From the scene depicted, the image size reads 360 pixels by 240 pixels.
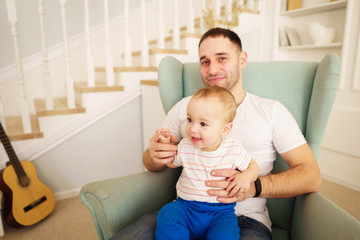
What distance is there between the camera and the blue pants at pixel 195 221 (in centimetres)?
80

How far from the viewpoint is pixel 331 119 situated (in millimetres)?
2396

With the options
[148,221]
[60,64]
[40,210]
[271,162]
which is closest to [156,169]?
[148,221]

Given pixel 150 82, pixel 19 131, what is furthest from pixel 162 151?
pixel 19 131

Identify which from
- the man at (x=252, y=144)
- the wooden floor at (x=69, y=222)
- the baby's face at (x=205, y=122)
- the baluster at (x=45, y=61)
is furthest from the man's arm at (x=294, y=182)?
the baluster at (x=45, y=61)

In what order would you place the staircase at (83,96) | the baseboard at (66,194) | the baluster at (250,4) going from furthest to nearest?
the baluster at (250,4)
the baseboard at (66,194)
the staircase at (83,96)

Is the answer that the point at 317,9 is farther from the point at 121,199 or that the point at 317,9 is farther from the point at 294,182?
the point at 121,199

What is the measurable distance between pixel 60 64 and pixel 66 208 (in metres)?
1.64

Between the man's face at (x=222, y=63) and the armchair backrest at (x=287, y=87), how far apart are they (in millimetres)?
157

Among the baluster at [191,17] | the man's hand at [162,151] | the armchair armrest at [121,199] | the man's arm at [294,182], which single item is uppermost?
the baluster at [191,17]

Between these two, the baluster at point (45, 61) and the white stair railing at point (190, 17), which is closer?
the baluster at point (45, 61)

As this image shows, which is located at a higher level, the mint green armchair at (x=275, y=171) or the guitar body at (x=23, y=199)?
the mint green armchair at (x=275, y=171)

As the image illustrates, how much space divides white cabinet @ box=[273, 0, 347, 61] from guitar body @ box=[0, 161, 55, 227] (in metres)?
2.70

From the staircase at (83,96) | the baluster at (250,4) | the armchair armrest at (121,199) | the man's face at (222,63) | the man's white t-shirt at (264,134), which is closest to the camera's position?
the armchair armrest at (121,199)

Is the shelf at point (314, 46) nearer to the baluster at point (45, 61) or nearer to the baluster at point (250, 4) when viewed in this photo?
the baluster at point (250, 4)
